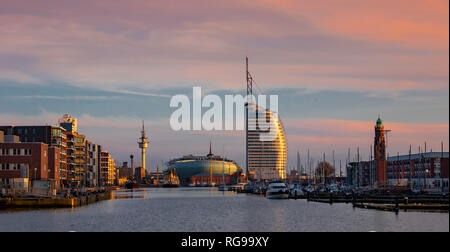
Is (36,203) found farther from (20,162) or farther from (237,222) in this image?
(237,222)

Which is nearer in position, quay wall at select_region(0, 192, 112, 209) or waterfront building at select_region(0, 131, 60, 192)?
quay wall at select_region(0, 192, 112, 209)

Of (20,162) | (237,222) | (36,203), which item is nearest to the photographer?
(237,222)

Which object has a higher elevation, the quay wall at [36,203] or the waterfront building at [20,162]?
the waterfront building at [20,162]

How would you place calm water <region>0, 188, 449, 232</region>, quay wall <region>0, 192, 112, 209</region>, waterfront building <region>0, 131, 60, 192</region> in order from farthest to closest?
waterfront building <region>0, 131, 60, 192</region> → quay wall <region>0, 192, 112, 209</region> → calm water <region>0, 188, 449, 232</region>

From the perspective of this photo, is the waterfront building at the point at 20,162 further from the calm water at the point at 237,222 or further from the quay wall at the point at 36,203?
the calm water at the point at 237,222

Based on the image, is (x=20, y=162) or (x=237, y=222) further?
(x=20, y=162)

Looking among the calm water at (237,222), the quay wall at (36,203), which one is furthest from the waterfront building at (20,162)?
the calm water at (237,222)

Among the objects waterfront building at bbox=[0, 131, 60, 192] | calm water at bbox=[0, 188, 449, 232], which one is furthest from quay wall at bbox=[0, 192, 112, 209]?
waterfront building at bbox=[0, 131, 60, 192]

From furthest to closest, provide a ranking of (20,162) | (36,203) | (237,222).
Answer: (20,162) → (36,203) → (237,222)

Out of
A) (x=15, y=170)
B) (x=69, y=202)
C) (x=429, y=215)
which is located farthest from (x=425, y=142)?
(x=15, y=170)

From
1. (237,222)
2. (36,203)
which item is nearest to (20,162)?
(36,203)

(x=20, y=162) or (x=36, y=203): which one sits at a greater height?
(x=20, y=162)

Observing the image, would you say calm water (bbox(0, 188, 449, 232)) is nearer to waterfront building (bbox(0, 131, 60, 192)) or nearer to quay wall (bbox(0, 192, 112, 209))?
quay wall (bbox(0, 192, 112, 209))
